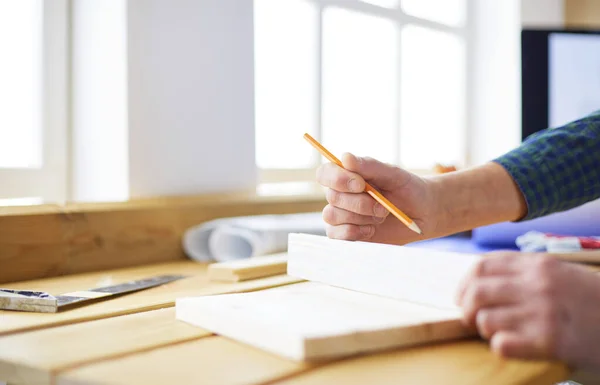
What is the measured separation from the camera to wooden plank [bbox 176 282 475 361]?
1.99 feet

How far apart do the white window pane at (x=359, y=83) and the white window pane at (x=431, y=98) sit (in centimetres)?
9

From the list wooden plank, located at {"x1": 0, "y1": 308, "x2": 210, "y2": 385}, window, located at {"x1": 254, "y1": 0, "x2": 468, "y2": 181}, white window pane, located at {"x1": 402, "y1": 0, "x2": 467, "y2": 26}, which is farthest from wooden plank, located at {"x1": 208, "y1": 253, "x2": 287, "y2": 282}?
white window pane, located at {"x1": 402, "y1": 0, "x2": 467, "y2": 26}

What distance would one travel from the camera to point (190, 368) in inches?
23.0

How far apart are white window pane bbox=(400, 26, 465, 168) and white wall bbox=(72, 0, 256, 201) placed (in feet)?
4.53

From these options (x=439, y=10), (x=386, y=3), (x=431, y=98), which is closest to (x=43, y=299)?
(x=386, y=3)

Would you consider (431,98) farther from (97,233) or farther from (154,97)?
(97,233)

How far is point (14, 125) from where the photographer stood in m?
1.46

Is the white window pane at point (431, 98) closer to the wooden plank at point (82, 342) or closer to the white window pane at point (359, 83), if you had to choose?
the white window pane at point (359, 83)

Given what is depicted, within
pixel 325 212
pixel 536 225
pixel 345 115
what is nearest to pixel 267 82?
pixel 345 115

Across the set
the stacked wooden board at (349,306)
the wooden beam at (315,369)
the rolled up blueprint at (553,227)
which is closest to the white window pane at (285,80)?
the rolled up blueprint at (553,227)

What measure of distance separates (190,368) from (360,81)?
7.20 feet

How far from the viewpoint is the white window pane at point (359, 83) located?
2537 millimetres

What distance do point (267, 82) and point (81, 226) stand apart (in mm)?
1143

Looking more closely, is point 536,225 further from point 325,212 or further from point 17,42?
point 17,42
